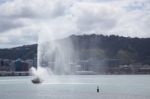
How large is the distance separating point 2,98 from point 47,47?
3383 inches

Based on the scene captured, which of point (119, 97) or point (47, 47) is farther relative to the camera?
point (47, 47)

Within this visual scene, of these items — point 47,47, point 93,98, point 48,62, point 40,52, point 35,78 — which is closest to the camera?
point 93,98

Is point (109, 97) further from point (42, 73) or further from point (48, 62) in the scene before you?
point (48, 62)

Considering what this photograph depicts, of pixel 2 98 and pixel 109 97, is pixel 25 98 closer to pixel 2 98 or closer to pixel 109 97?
pixel 2 98

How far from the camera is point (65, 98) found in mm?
84562

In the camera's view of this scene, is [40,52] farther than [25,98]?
Yes

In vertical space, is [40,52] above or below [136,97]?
above

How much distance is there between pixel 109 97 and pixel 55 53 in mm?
115315

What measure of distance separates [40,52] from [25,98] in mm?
74478

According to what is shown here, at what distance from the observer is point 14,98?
8631 centimetres

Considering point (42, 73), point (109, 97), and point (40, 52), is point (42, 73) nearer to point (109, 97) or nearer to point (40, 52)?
point (40, 52)

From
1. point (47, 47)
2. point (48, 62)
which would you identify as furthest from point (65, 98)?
point (48, 62)

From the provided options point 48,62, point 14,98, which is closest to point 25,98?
point 14,98

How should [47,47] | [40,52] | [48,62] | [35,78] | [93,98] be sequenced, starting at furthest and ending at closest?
[48,62]
[47,47]
[40,52]
[35,78]
[93,98]
